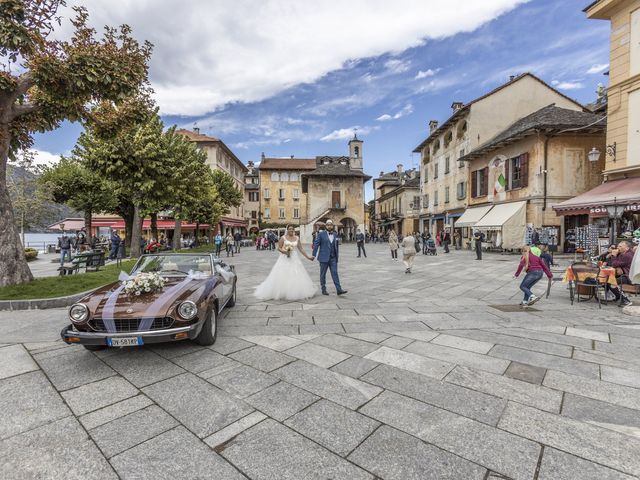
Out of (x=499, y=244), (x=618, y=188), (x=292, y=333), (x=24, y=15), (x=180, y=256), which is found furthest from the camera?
(x=499, y=244)

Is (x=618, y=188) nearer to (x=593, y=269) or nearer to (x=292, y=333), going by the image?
(x=593, y=269)

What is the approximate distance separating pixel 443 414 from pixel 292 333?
2779 millimetres

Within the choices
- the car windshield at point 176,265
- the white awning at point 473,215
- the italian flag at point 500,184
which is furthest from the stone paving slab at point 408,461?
the italian flag at point 500,184

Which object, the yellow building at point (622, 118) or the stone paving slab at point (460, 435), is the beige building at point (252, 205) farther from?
the stone paving slab at point (460, 435)

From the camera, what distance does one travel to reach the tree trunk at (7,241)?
805 cm

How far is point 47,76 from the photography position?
23.9ft

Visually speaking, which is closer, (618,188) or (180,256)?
(180,256)

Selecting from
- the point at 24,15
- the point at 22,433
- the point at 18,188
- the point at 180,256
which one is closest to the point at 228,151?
the point at 18,188

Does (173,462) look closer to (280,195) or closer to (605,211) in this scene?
(605,211)

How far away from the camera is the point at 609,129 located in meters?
15.2

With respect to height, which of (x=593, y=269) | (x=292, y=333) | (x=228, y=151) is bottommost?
(x=292, y=333)

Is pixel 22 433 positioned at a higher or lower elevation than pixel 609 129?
lower

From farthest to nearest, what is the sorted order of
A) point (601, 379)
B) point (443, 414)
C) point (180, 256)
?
point (180, 256)
point (601, 379)
point (443, 414)

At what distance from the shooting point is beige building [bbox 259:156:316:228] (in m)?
60.7
